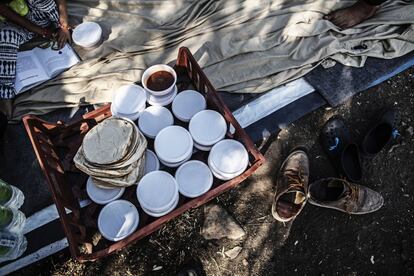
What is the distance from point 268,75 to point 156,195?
1410mm

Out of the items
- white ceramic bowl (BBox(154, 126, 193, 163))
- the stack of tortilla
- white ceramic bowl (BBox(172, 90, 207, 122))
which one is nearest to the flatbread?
the stack of tortilla

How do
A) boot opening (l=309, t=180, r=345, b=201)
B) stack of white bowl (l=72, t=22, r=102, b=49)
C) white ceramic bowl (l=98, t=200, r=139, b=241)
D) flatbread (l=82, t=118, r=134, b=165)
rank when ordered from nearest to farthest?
1. flatbread (l=82, t=118, r=134, b=165)
2. white ceramic bowl (l=98, t=200, r=139, b=241)
3. boot opening (l=309, t=180, r=345, b=201)
4. stack of white bowl (l=72, t=22, r=102, b=49)

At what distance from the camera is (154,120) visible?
258 centimetres

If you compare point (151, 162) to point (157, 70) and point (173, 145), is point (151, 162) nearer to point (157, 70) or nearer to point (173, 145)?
point (173, 145)

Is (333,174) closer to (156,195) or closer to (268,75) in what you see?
(268,75)

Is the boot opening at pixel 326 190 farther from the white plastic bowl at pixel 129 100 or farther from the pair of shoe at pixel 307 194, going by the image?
the white plastic bowl at pixel 129 100

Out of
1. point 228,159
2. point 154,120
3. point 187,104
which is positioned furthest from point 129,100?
point 228,159

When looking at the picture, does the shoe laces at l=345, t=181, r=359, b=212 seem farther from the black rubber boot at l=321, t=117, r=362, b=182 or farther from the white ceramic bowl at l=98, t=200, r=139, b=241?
the white ceramic bowl at l=98, t=200, r=139, b=241

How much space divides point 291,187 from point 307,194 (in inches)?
7.7

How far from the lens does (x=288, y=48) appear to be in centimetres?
310

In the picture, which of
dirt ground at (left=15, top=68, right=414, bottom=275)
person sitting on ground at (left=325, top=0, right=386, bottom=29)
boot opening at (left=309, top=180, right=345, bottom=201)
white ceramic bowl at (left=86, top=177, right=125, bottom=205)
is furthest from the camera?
person sitting on ground at (left=325, top=0, right=386, bottom=29)

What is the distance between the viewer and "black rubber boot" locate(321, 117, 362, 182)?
2.85 meters

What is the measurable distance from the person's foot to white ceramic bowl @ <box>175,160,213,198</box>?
179 cm

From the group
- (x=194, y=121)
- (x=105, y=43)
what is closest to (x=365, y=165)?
(x=194, y=121)
